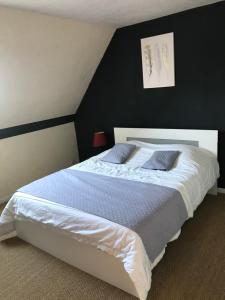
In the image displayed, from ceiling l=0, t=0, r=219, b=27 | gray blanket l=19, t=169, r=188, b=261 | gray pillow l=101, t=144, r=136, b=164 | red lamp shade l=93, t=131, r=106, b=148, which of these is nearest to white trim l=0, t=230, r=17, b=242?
gray blanket l=19, t=169, r=188, b=261

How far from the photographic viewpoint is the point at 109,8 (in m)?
2.60

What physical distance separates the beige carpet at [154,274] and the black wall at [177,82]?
121 centimetres

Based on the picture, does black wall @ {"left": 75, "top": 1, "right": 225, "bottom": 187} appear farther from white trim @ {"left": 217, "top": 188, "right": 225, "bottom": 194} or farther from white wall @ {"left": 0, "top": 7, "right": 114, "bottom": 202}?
white wall @ {"left": 0, "top": 7, "right": 114, "bottom": 202}

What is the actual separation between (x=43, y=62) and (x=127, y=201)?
2038 millimetres

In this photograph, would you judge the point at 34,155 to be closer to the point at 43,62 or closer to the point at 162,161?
the point at 43,62

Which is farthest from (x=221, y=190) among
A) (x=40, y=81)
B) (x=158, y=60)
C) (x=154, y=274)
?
(x=40, y=81)

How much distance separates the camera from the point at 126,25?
11.4 ft

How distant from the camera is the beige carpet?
1.90 meters

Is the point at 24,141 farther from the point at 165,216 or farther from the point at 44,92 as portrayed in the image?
the point at 165,216

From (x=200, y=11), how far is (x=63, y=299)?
129 inches

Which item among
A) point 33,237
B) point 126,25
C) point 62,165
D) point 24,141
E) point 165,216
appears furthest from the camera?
point 62,165

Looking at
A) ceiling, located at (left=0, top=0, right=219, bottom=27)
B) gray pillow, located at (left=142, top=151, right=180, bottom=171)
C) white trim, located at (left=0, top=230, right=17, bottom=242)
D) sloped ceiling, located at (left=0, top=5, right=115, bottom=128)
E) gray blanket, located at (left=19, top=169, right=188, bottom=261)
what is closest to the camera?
gray blanket, located at (left=19, top=169, right=188, bottom=261)

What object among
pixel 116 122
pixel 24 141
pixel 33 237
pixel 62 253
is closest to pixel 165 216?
pixel 62 253

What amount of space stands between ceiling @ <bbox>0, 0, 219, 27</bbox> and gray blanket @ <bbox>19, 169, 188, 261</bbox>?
5.71 feet
